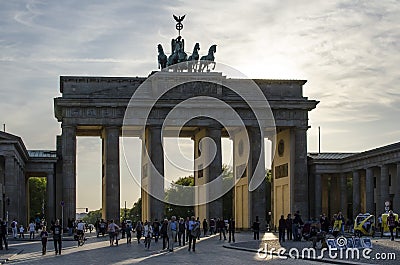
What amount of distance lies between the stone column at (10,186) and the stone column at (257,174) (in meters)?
23.3

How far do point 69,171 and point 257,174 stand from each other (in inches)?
722

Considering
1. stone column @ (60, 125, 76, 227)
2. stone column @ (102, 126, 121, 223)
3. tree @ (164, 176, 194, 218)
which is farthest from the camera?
tree @ (164, 176, 194, 218)

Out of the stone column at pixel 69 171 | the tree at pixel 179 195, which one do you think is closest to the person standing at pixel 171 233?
the stone column at pixel 69 171

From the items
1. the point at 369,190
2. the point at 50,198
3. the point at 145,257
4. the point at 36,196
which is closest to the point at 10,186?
the point at 50,198

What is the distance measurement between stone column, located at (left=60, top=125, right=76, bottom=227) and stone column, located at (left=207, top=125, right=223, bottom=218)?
13.2 metres

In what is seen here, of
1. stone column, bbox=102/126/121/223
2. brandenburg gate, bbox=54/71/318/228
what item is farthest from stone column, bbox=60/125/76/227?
stone column, bbox=102/126/121/223

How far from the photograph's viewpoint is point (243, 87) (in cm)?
9594

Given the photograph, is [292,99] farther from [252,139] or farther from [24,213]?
[24,213]

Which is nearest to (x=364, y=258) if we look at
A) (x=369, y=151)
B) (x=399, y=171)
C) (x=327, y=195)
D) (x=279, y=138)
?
(x=399, y=171)

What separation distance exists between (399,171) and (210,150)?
1992 centimetres

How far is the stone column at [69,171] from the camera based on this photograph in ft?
297

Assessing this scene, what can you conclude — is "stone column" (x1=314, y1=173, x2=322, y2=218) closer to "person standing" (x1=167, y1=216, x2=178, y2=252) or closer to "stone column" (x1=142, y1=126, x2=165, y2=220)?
"stone column" (x1=142, y1=126, x2=165, y2=220)

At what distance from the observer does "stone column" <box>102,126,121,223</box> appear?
300ft

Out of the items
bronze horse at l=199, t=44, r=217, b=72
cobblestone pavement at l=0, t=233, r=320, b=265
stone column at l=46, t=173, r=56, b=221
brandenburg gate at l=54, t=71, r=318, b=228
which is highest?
bronze horse at l=199, t=44, r=217, b=72
